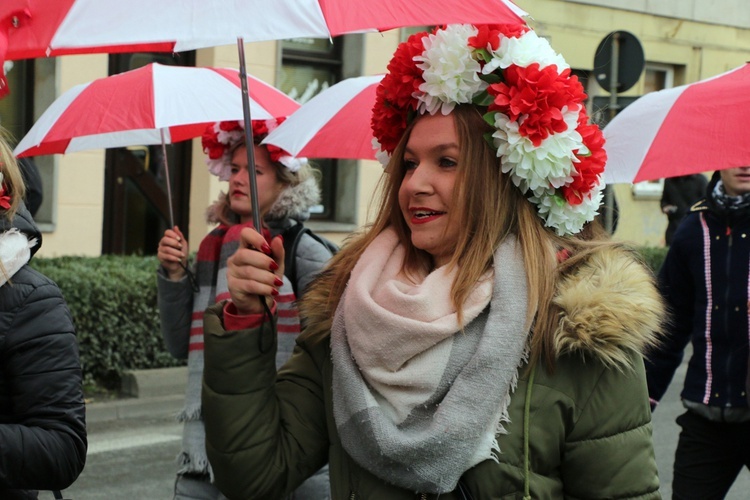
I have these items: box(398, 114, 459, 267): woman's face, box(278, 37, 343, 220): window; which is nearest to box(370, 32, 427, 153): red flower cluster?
box(398, 114, 459, 267): woman's face

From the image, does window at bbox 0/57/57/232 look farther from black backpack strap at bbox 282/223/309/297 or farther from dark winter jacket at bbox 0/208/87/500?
dark winter jacket at bbox 0/208/87/500

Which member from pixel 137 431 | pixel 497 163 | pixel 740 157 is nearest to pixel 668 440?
pixel 137 431

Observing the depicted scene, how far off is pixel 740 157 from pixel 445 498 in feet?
5.72

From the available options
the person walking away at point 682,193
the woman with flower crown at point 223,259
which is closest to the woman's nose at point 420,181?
the woman with flower crown at point 223,259

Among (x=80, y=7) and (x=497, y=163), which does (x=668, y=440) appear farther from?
(x=80, y=7)

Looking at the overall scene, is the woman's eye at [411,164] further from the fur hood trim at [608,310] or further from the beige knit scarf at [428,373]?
the fur hood trim at [608,310]

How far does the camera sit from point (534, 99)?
2598 millimetres

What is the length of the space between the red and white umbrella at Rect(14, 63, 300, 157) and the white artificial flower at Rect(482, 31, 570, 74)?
176cm

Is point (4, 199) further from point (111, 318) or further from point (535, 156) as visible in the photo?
point (111, 318)

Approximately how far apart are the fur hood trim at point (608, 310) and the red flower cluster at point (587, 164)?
0.52 ft

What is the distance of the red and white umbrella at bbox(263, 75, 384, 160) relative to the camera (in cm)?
441

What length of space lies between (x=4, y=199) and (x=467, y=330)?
1.16 metres

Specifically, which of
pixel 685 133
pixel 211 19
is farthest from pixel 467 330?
pixel 685 133

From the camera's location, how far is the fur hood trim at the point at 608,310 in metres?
2.41
